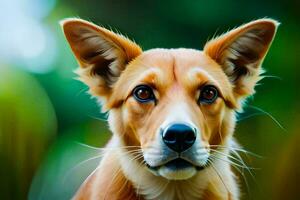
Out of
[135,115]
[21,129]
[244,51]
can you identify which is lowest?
[21,129]

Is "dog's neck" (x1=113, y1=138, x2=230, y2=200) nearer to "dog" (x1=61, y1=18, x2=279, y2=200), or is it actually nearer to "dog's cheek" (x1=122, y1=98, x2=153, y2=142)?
"dog" (x1=61, y1=18, x2=279, y2=200)

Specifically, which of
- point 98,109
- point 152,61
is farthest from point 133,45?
point 98,109

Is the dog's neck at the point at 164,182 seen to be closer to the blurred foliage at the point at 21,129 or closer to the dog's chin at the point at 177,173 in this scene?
the dog's chin at the point at 177,173

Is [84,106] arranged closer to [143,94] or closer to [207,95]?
[143,94]

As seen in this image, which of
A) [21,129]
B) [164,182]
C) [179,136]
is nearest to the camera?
[179,136]

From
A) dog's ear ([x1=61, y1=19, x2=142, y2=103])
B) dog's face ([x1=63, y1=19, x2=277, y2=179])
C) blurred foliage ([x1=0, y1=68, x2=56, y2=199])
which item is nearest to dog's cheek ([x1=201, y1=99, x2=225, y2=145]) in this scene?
dog's face ([x1=63, y1=19, x2=277, y2=179])

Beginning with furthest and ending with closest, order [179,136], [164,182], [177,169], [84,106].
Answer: [84,106] < [164,182] < [177,169] < [179,136]

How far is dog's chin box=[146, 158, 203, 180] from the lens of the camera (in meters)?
2.05

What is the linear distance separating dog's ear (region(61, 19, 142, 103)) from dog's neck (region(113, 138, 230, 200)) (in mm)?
292

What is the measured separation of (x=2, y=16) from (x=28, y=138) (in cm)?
60

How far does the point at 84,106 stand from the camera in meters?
2.63

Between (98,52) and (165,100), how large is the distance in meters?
0.37

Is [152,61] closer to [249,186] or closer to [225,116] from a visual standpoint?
[225,116]

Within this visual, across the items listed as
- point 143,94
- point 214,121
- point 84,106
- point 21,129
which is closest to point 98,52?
point 143,94
